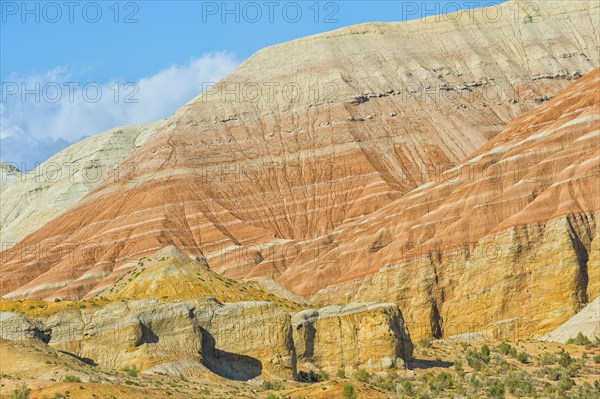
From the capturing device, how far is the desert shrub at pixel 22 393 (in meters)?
49.8

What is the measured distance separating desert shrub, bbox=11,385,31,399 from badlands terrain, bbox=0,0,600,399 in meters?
0.11

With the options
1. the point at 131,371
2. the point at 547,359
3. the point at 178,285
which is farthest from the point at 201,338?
the point at 547,359

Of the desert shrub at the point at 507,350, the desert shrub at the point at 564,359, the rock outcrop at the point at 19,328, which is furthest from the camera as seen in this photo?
the desert shrub at the point at 507,350

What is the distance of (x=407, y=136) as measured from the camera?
16775 cm

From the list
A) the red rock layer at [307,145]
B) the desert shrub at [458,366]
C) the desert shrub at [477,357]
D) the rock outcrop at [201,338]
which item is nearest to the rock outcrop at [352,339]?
the rock outcrop at [201,338]

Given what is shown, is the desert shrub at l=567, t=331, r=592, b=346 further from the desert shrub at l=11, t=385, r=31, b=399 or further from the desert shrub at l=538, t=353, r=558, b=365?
the desert shrub at l=11, t=385, r=31, b=399

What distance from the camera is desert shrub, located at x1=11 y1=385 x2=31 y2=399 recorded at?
49.8 meters

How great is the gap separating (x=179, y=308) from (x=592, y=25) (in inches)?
5167

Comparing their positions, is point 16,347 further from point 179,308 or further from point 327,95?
point 327,95

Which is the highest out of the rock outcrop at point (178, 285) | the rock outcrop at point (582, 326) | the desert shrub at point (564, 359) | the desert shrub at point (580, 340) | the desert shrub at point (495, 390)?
the rock outcrop at point (178, 285)

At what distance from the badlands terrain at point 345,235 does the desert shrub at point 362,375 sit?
20cm

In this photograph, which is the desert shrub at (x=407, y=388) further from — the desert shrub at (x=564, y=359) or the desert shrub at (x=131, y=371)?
the desert shrub at (x=564, y=359)

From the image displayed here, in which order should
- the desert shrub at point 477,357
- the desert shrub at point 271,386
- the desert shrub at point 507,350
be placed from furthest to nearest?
the desert shrub at point 507,350 → the desert shrub at point 477,357 → the desert shrub at point 271,386

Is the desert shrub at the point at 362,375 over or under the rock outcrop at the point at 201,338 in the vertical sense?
under
